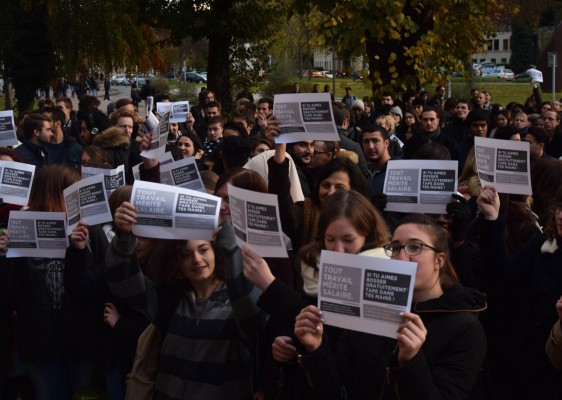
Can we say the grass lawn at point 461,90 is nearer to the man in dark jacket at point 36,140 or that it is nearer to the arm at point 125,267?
the man in dark jacket at point 36,140

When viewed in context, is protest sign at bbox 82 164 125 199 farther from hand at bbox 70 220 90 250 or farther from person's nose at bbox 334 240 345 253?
person's nose at bbox 334 240 345 253

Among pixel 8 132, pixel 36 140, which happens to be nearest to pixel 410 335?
pixel 8 132

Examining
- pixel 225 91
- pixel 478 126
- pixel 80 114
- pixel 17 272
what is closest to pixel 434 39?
pixel 478 126

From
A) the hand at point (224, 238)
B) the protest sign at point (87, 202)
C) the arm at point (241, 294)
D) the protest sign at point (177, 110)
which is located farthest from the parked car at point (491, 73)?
the arm at point (241, 294)

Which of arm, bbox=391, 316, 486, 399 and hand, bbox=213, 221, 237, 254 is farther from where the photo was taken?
hand, bbox=213, 221, 237, 254

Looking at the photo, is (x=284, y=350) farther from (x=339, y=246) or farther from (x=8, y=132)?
(x=8, y=132)

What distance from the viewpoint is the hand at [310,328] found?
3506 mm

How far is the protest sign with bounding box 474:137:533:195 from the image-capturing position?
588 cm

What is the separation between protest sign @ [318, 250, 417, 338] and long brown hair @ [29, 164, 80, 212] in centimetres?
262

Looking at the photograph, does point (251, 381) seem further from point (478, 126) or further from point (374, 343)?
point (478, 126)

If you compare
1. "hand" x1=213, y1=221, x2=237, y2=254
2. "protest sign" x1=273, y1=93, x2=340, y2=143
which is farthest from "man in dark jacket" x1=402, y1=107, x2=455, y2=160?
"hand" x1=213, y1=221, x2=237, y2=254

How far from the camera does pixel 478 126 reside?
12.2 meters

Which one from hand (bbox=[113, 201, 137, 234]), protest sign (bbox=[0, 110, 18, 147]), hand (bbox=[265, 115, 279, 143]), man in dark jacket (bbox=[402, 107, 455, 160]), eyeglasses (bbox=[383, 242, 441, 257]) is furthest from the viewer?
man in dark jacket (bbox=[402, 107, 455, 160])

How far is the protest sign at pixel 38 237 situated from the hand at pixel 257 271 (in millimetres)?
1693
